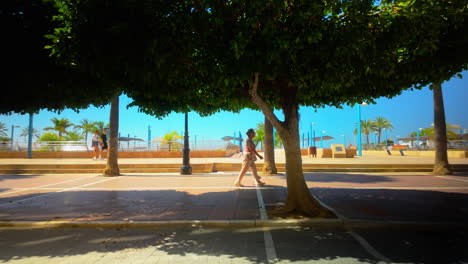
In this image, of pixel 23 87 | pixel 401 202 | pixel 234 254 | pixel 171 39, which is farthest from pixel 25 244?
pixel 401 202

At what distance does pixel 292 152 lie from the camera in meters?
5.43

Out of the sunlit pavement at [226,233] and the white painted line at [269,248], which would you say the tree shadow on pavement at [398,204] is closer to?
the sunlit pavement at [226,233]

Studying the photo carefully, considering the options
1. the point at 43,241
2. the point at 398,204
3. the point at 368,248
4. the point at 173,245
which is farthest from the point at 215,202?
the point at 398,204

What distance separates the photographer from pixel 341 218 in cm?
477

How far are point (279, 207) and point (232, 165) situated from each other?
320 inches

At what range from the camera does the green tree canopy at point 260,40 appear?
4113 millimetres

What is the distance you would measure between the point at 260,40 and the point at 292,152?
2495mm

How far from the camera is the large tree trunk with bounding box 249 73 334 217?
5.30 metres

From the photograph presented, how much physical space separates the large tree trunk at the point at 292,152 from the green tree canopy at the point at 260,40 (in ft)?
0.28

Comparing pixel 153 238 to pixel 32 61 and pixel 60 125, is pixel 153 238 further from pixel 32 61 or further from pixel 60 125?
pixel 60 125

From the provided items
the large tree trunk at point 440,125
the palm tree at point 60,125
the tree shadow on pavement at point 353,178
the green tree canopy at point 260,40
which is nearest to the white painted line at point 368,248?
the green tree canopy at point 260,40

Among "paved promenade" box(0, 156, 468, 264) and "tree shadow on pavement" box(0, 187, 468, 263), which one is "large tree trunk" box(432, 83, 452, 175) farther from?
"tree shadow on pavement" box(0, 187, 468, 263)

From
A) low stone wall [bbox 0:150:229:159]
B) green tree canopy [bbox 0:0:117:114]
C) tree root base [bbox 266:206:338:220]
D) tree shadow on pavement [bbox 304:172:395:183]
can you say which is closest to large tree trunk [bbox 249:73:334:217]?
tree root base [bbox 266:206:338:220]

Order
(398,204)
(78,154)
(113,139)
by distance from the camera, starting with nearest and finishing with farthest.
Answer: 1. (398,204)
2. (113,139)
3. (78,154)
